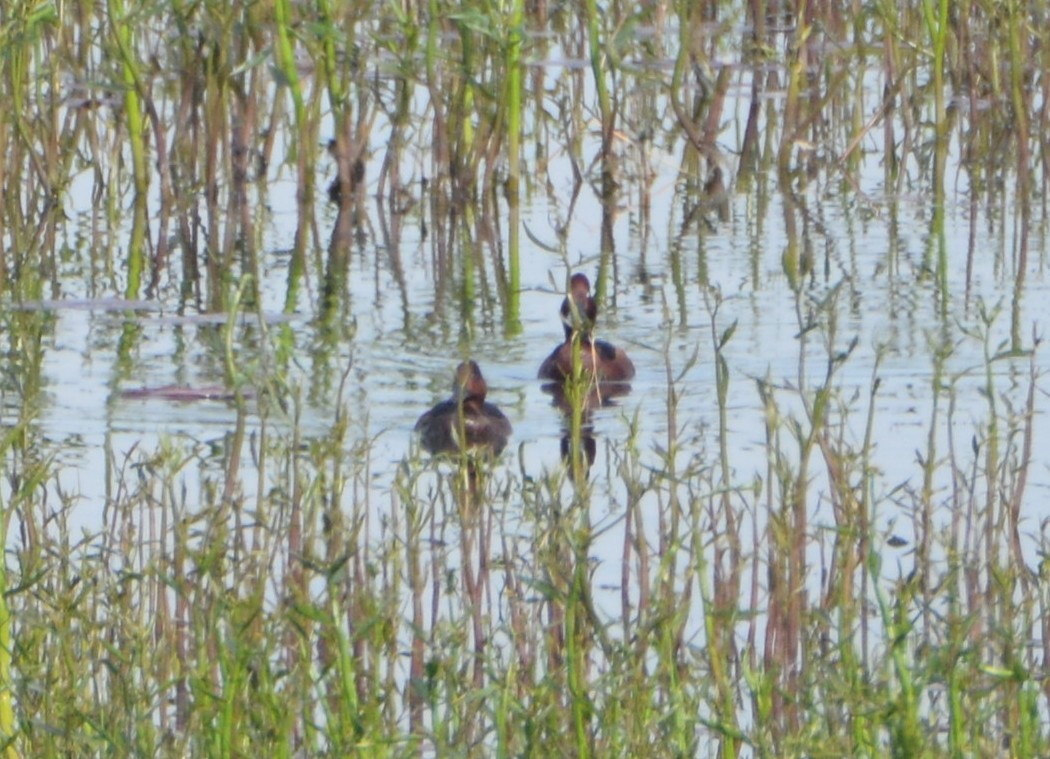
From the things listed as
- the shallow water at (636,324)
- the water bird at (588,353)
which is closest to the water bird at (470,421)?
the shallow water at (636,324)

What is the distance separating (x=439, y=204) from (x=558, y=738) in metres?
6.85

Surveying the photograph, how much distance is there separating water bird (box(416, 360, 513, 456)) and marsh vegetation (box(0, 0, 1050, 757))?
0.36 ft

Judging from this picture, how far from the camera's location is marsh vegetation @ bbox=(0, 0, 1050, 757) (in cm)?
355

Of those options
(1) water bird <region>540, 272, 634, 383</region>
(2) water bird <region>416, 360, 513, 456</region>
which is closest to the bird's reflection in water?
(1) water bird <region>540, 272, 634, 383</region>

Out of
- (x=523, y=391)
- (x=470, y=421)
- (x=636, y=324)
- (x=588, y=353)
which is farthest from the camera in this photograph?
(x=636, y=324)

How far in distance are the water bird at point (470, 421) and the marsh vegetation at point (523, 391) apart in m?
0.11

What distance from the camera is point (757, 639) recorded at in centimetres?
475

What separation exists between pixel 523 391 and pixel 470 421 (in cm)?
98

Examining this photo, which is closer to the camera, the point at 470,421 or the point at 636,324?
the point at 470,421

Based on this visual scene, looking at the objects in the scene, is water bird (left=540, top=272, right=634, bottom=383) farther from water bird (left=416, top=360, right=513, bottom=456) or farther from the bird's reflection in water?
water bird (left=416, top=360, right=513, bottom=456)

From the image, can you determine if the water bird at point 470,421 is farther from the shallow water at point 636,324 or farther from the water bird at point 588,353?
the water bird at point 588,353

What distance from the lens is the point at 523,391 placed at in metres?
7.45

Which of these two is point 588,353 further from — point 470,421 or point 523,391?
point 470,421

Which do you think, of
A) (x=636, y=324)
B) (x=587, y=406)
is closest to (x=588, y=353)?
(x=587, y=406)
